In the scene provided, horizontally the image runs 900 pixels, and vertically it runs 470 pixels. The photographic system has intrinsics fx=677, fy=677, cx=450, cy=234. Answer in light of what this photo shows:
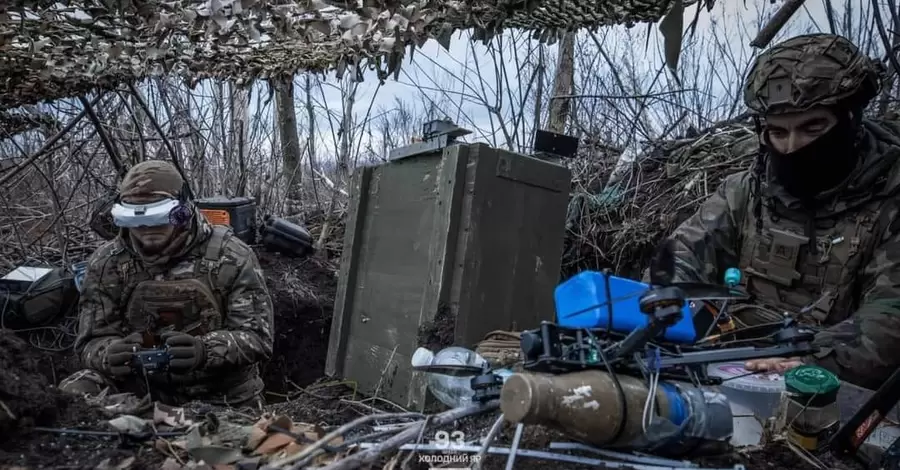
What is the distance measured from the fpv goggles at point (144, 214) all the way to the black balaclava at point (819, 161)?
9.78ft

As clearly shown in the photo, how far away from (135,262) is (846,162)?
3.70 meters

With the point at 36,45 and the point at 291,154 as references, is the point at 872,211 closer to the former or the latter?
the point at 36,45

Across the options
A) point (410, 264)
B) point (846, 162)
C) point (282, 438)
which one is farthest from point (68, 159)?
point (846, 162)

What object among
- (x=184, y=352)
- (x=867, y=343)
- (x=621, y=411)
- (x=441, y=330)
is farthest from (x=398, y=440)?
(x=184, y=352)

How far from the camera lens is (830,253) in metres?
3.06

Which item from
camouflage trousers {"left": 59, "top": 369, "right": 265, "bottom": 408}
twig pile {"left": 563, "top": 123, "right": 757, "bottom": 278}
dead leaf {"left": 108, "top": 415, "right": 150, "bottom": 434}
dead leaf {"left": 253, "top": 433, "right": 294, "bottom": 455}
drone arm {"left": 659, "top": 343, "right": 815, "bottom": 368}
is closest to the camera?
drone arm {"left": 659, "top": 343, "right": 815, "bottom": 368}

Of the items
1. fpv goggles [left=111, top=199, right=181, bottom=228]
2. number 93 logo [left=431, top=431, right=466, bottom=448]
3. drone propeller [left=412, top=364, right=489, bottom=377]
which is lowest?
number 93 logo [left=431, top=431, right=466, bottom=448]

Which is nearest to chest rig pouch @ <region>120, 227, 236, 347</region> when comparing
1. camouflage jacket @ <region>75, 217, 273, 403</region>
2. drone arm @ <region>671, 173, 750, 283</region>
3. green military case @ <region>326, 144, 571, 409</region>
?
camouflage jacket @ <region>75, 217, 273, 403</region>

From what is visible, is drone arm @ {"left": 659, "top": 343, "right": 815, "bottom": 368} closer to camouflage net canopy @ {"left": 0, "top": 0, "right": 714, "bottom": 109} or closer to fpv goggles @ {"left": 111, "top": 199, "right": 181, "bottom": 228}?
camouflage net canopy @ {"left": 0, "top": 0, "right": 714, "bottom": 109}

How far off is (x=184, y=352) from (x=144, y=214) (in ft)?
2.47

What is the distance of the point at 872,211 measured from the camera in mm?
2961

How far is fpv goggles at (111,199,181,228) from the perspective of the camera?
3.54 m

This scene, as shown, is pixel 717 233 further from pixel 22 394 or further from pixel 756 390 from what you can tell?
pixel 22 394

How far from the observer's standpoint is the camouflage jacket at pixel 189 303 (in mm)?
3818
